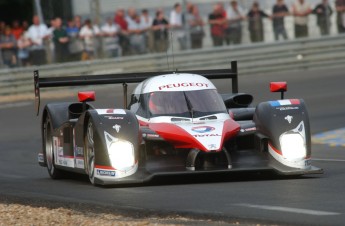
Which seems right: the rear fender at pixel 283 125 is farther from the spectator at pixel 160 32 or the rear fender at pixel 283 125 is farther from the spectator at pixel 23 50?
the spectator at pixel 23 50

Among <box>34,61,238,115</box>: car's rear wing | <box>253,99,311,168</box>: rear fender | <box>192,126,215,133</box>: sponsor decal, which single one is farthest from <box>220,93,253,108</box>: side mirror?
<box>192,126,215,133</box>: sponsor decal

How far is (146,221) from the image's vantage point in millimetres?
9055

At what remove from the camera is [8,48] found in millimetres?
29297

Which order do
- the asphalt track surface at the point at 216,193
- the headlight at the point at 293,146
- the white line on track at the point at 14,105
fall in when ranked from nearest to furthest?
the asphalt track surface at the point at 216,193 < the headlight at the point at 293,146 < the white line on track at the point at 14,105

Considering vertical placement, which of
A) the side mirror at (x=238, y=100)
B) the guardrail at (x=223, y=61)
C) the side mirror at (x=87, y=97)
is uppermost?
the side mirror at (x=87, y=97)

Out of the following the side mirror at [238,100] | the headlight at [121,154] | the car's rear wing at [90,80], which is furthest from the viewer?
the side mirror at [238,100]

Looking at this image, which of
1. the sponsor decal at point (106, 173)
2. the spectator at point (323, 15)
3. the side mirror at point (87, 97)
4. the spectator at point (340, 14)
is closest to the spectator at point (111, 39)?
the spectator at point (323, 15)

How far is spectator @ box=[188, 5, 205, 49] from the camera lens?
2953 cm

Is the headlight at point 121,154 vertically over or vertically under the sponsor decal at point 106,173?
over

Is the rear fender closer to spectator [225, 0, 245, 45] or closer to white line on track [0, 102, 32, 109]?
white line on track [0, 102, 32, 109]

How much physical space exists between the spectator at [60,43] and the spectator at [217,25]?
365cm

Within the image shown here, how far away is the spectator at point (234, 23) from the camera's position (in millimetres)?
29500

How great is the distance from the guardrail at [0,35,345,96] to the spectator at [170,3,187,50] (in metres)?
0.42

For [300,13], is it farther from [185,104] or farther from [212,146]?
[212,146]
